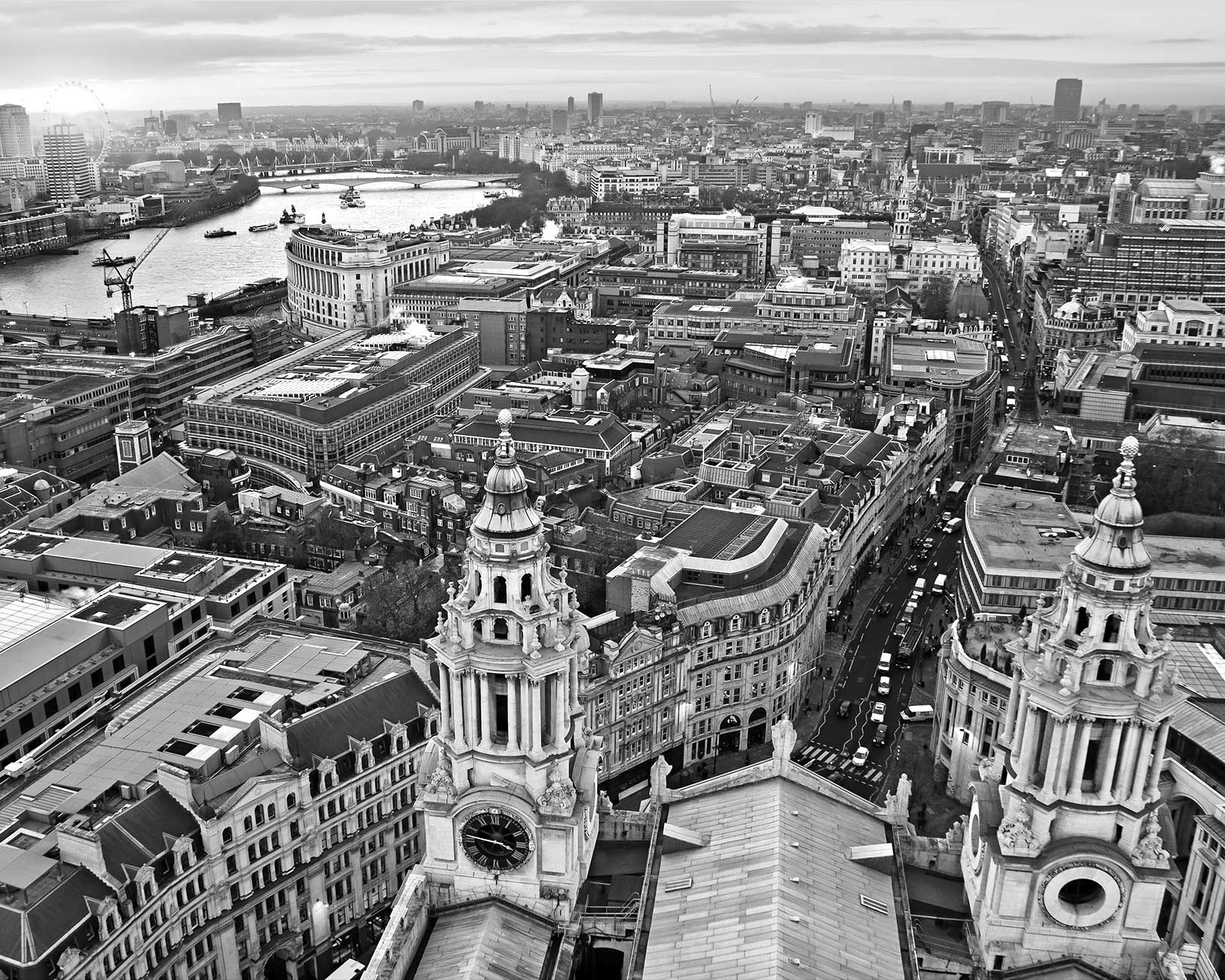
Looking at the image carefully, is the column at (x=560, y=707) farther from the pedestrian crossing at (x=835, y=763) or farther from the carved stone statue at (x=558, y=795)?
the pedestrian crossing at (x=835, y=763)

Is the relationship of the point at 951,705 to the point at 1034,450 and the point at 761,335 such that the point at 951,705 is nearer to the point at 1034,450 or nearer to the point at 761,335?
the point at 1034,450

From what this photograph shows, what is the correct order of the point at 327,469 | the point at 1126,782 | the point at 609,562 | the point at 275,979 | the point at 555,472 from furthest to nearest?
1. the point at 327,469
2. the point at 555,472
3. the point at 609,562
4. the point at 275,979
5. the point at 1126,782

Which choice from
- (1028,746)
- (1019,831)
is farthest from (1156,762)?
(1019,831)

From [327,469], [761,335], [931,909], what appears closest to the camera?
[931,909]

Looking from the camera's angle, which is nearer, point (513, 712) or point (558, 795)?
point (513, 712)

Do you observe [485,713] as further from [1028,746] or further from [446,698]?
[1028,746]

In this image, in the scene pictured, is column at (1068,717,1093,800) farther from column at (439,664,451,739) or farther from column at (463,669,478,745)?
column at (439,664,451,739)

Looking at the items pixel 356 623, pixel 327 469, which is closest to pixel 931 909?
pixel 356 623
